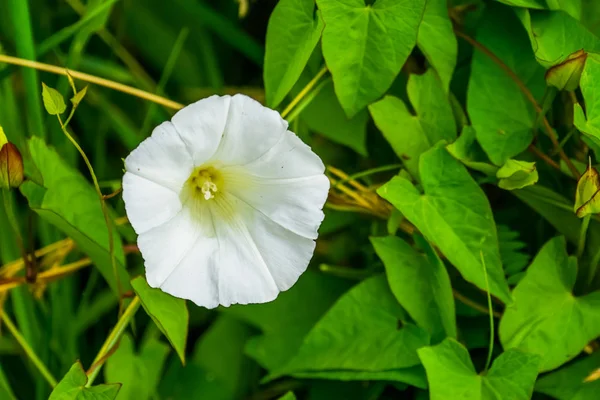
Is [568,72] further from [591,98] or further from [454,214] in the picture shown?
[454,214]

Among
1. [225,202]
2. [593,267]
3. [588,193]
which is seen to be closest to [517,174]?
[588,193]

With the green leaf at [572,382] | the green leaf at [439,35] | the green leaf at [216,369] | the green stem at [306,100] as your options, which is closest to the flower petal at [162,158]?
the green stem at [306,100]

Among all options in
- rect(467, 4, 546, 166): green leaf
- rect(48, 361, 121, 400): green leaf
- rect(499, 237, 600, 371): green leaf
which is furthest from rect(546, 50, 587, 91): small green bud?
rect(48, 361, 121, 400): green leaf

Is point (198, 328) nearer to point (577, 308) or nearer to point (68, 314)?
point (68, 314)

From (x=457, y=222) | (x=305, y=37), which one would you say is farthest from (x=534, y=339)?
(x=305, y=37)

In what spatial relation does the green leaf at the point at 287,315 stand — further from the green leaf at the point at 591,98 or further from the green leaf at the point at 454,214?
the green leaf at the point at 591,98

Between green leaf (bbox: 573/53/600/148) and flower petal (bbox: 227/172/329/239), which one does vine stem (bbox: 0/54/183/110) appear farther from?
green leaf (bbox: 573/53/600/148)

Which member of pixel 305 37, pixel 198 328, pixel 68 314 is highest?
pixel 305 37
